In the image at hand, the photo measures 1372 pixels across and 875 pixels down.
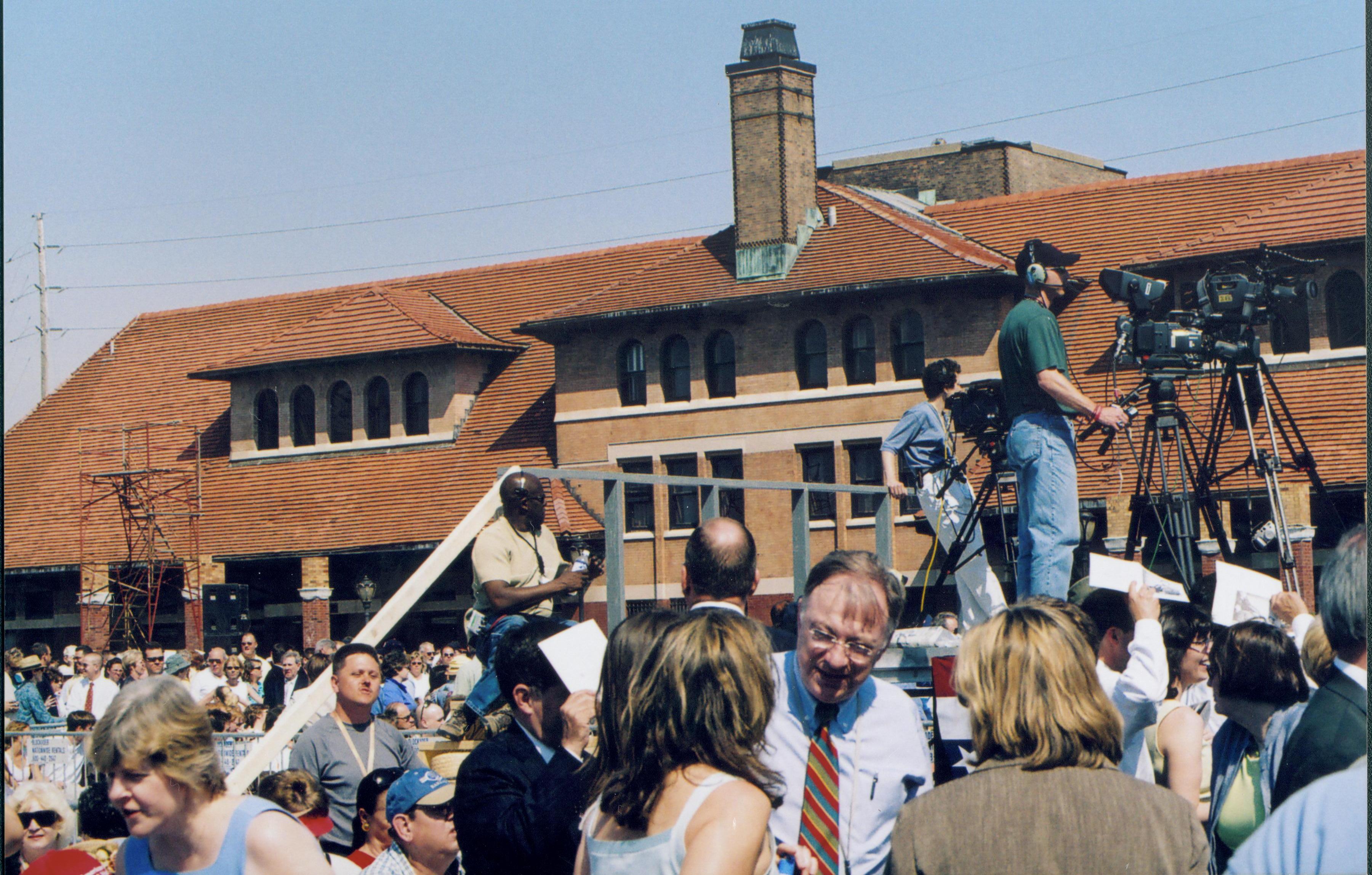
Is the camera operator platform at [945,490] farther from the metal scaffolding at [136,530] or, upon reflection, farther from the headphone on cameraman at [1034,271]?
the metal scaffolding at [136,530]

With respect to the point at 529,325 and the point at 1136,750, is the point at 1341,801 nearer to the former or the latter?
the point at 1136,750

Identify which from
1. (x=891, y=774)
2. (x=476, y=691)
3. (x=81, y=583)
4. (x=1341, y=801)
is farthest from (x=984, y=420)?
(x=81, y=583)

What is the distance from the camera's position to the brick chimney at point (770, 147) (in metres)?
35.0

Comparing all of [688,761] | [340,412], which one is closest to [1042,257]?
[688,761]

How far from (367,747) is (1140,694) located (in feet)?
11.7

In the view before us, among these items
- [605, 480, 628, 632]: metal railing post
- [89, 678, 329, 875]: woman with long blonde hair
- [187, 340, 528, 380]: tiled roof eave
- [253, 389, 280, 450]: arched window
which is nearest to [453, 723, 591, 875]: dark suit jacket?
[89, 678, 329, 875]: woman with long blonde hair

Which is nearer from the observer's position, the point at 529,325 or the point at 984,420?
the point at 984,420

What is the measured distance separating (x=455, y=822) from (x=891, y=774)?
115 cm

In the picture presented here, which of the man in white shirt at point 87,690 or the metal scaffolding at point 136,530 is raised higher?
the metal scaffolding at point 136,530

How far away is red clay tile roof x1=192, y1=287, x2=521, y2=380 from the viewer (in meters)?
39.0

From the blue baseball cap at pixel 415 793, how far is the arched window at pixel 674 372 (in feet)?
101

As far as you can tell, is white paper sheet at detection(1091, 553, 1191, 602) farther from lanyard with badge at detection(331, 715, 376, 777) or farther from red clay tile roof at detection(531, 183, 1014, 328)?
red clay tile roof at detection(531, 183, 1014, 328)

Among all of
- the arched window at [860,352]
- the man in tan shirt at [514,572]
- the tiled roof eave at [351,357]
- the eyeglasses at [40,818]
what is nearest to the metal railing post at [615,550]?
the man in tan shirt at [514,572]

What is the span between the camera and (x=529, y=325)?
36531 millimetres
